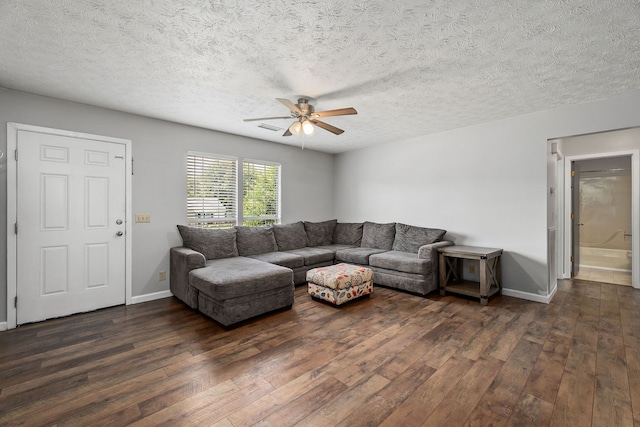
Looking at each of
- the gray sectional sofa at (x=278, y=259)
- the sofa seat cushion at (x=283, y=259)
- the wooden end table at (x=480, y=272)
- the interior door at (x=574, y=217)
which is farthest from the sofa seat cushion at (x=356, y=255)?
the interior door at (x=574, y=217)

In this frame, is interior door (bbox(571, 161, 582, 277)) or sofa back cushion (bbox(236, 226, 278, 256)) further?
interior door (bbox(571, 161, 582, 277))

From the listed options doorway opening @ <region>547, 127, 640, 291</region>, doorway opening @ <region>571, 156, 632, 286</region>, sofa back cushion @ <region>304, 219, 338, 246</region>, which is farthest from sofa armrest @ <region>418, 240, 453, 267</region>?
doorway opening @ <region>571, 156, 632, 286</region>

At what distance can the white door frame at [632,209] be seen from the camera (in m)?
4.12

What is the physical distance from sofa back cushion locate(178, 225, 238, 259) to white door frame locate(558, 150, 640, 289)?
5.50 meters

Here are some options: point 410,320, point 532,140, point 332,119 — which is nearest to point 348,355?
point 410,320

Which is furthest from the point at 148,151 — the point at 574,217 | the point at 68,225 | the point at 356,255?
the point at 574,217

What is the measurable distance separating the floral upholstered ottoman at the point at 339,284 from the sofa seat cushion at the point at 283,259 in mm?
596

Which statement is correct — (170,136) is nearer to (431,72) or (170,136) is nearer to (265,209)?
(265,209)

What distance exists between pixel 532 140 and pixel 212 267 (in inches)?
174

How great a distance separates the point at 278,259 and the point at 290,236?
0.95 metres

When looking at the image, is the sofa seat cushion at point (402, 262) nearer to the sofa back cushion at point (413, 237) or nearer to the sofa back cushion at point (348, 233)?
the sofa back cushion at point (413, 237)

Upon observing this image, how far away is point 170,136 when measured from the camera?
391cm

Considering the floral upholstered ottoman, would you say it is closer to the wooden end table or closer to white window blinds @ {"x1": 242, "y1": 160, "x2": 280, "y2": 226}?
the wooden end table

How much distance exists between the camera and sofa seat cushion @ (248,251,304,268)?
4.15 metres
